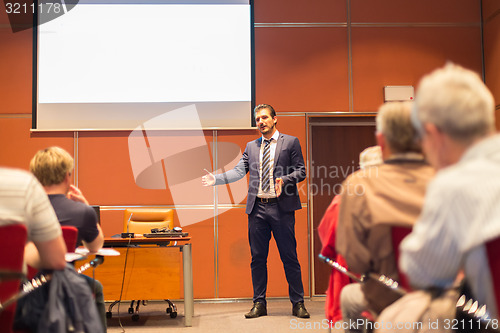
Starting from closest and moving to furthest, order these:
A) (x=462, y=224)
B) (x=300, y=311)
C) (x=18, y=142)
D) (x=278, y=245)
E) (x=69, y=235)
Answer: (x=462, y=224) < (x=69, y=235) < (x=300, y=311) < (x=278, y=245) < (x=18, y=142)

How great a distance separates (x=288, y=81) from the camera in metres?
5.99

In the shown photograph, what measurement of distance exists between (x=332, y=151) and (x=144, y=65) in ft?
8.07

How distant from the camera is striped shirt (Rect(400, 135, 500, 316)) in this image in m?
1.01

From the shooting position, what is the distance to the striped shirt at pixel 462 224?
39.6 inches

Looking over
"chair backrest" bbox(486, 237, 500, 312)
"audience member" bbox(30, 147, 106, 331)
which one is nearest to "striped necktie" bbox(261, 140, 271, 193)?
"audience member" bbox(30, 147, 106, 331)

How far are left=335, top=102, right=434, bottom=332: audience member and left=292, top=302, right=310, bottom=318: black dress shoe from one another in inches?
110

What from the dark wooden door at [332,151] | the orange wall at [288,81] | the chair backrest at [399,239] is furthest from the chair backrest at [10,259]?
the dark wooden door at [332,151]

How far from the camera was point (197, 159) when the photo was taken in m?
5.82

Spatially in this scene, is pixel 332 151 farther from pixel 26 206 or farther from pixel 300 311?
pixel 26 206

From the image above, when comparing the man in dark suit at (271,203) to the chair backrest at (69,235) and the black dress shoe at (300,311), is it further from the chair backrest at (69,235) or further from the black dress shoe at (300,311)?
the chair backrest at (69,235)

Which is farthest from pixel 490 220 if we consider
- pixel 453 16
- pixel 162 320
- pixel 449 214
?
pixel 453 16

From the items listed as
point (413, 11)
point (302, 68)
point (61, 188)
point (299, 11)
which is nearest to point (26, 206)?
point (61, 188)

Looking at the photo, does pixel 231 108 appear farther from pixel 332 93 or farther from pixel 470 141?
pixel 470 141

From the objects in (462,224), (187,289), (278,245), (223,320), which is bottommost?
(223,320)
